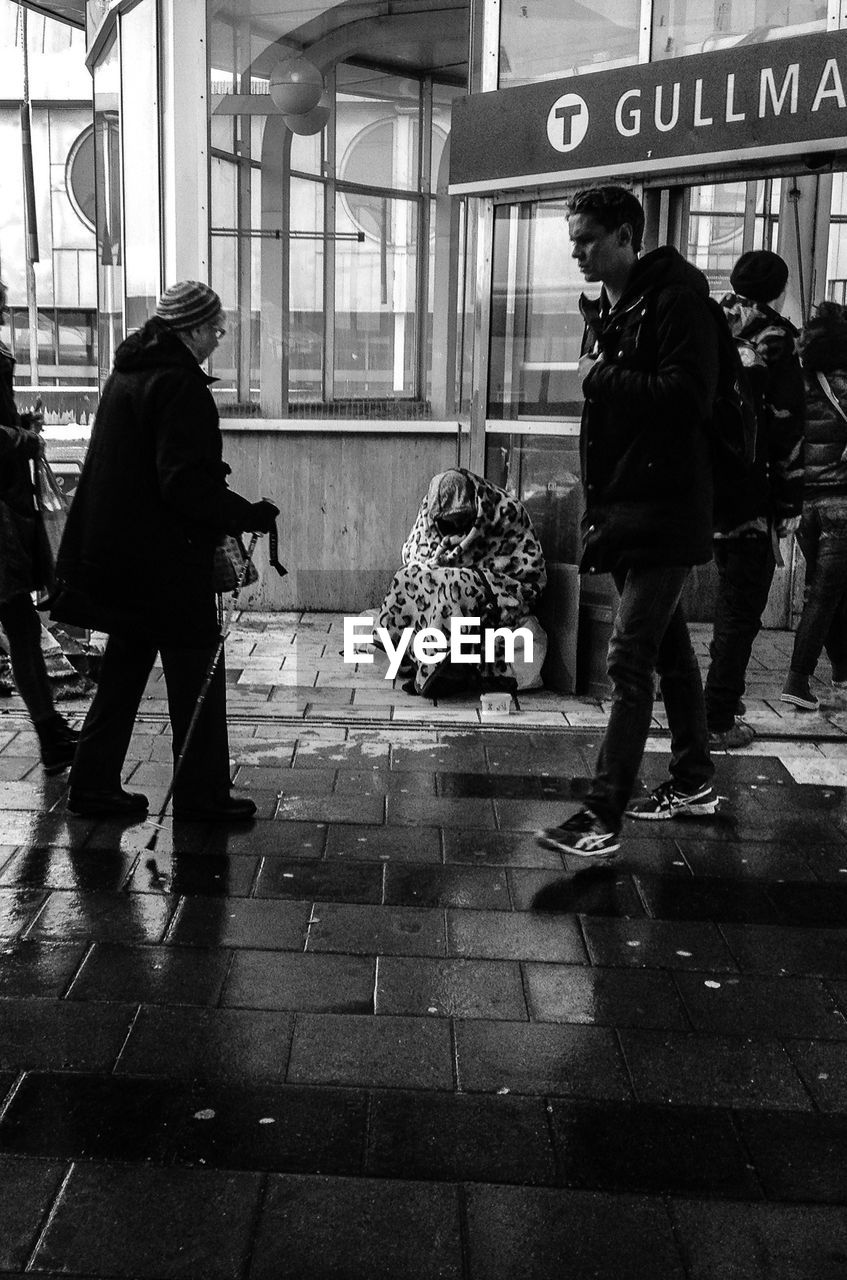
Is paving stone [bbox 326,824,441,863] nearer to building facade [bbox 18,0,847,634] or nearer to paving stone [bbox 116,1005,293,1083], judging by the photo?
paving stone [bbox 116,1005,293,1083]

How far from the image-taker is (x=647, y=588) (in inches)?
173

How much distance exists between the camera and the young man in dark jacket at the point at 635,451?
13.8 ft

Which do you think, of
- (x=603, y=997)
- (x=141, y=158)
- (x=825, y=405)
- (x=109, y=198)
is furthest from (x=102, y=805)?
(x=109, y=198)

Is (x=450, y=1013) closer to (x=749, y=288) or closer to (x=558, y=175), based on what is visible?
(x=749, y=288)

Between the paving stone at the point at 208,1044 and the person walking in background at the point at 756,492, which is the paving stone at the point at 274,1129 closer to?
the paving stone at the point at 208,1044

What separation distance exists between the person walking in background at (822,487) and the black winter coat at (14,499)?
3.47 metres

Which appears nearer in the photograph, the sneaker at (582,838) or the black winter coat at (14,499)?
the sneaker at (582,838)

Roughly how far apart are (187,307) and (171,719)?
1312 millimetres

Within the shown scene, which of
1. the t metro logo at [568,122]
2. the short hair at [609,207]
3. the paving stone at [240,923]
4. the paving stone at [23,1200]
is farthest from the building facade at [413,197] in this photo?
the paving stone at [23,1200]

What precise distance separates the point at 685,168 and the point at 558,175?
59 cm

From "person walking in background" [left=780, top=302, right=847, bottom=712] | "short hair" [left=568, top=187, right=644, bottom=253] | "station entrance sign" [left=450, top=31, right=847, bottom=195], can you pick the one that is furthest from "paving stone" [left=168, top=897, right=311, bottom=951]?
"station entrance sign" [left=450, top=31, right=847, bottom=195]

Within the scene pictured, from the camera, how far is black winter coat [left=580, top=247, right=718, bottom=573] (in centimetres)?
418

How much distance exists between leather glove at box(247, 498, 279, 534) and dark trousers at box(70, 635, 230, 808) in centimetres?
43

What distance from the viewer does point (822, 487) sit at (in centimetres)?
664
